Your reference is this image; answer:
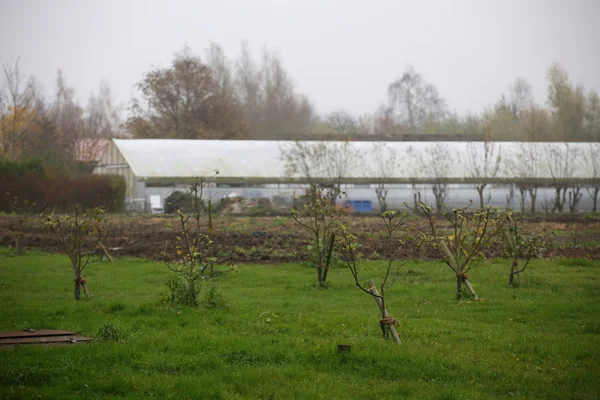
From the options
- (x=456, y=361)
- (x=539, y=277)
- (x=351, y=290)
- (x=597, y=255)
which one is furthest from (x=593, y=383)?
(x=597, y=255)

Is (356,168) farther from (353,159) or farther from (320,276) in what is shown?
(320,276)

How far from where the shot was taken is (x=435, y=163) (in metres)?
44.8

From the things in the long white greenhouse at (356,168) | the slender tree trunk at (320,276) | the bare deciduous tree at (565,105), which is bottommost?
the slender tree trunk at (320,276)

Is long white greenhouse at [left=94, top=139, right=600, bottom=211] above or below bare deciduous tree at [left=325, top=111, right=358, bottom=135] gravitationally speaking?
below

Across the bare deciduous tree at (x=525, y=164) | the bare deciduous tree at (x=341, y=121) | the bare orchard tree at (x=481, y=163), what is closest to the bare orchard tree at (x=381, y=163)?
the bare orchard tree at (x=481, y=163)

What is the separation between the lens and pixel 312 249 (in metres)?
15.6

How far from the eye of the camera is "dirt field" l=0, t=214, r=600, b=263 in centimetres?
1869

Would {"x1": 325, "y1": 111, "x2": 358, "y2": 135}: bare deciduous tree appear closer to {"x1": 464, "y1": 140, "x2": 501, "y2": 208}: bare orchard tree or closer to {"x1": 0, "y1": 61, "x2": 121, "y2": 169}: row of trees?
{"x1": 0, "y1": 61, "x2": 121, "y2": 169}: row of trees

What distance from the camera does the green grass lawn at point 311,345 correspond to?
6.80m

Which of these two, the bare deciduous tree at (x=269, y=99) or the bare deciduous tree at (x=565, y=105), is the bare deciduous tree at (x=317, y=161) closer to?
the bare deciduous tree at (x=565, y=105)

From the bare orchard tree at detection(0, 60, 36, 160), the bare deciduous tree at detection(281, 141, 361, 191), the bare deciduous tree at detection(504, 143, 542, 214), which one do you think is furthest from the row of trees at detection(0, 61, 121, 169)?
the bare deciduous tree at detection(504, 143, 542, 214)

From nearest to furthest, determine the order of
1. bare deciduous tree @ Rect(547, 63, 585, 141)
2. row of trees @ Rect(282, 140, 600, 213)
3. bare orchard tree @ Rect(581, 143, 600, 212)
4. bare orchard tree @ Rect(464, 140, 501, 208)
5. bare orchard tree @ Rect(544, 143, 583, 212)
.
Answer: bare deciduous tree @ Rect(547, 63, 585, 141) < bare orchard tree @ Rect(464, 140, 501, 208) < row of trees @ Rect(282, 140, 600, 213) < bare orchard tree @ Rect(581, 143, 600, 212) < bare orchard tree @ Rect(544, 143, 583, 212)

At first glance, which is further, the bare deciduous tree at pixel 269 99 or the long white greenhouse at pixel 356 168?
the bare deciduous tree at pixel 269 99

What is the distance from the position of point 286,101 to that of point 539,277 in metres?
77.3
